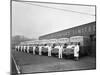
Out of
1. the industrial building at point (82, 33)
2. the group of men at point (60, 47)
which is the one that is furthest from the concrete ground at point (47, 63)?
the industrial building at point (82, 33)

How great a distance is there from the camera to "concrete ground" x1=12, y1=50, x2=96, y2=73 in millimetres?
1975

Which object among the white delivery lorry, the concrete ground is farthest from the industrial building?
the concrete ground

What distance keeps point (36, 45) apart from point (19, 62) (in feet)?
1.16

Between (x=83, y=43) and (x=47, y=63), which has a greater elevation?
(x=83, y=43)

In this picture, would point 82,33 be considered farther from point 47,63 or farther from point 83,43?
point 47,63

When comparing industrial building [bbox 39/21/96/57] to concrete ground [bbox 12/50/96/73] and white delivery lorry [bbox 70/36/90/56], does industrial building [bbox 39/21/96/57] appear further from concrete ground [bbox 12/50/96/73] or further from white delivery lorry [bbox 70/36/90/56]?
concrete ground [bbox 12/50/96/73]

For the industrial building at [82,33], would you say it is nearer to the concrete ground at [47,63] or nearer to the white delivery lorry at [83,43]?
the white delivery lorry at [83,43]

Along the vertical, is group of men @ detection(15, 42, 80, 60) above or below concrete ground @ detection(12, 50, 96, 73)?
above

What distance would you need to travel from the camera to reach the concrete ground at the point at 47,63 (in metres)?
1.97

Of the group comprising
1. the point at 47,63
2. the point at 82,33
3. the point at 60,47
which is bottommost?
the point at 47,63

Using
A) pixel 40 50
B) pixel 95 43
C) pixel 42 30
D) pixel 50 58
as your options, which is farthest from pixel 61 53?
pixel 95 43

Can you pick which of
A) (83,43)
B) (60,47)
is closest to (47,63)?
(60,47)

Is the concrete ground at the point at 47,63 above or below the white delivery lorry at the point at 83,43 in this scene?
below

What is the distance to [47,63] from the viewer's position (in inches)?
81.0
